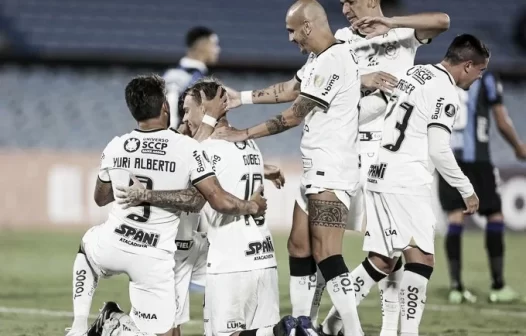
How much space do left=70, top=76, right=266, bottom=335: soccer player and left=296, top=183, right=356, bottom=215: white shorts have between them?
0.57 metres

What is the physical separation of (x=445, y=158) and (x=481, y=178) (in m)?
3.65

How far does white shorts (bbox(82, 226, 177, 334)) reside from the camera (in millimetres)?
6383

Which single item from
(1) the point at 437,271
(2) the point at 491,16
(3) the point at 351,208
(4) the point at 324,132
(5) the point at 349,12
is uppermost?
(2) the point at 491,16

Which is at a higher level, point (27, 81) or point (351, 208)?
point (27, 81)

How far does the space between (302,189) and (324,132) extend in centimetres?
44

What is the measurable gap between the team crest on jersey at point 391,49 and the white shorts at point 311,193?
3.64 ft

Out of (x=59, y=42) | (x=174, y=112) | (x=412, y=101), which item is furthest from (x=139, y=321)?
(x=59, y=42)

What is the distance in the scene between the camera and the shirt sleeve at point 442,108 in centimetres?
689

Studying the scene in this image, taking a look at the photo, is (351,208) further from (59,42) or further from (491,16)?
(491,16)

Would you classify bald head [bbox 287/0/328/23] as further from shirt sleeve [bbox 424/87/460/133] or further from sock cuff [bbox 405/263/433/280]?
sock cuff [bbox 405/263/433/280]

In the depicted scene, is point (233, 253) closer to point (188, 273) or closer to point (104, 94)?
point (188, 273)

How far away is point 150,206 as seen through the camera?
254 inches

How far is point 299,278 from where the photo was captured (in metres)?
7.17

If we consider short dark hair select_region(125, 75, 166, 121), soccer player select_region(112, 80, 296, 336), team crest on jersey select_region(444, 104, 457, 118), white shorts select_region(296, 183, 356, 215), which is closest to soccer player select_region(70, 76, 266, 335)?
short dark hair select_region(125, 75, 166, 121)
